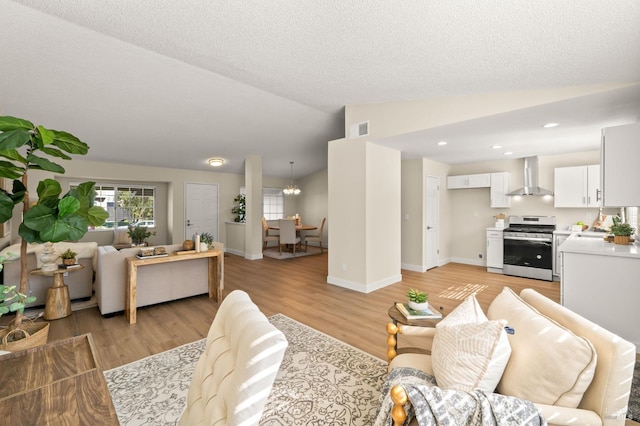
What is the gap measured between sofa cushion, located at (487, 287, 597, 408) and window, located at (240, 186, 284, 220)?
9002 millimetres

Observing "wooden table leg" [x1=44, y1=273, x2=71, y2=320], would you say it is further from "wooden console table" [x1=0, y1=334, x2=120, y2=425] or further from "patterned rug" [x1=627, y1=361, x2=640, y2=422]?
"patterned rug" [x1=627, y1=361, x2=640, y2=422]

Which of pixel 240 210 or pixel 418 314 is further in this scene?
pixel 240 210

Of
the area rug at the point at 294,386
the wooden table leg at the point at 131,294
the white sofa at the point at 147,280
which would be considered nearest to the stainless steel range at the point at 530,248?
the area rug at the point at 294,386

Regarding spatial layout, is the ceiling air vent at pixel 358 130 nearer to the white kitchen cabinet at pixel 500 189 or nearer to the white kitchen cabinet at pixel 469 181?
the white kitchen cabinet at pixel 469 181

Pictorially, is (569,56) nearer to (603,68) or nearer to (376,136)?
(603,68)

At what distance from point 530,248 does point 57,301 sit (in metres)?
7.33

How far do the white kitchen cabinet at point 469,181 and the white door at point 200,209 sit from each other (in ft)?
21.1

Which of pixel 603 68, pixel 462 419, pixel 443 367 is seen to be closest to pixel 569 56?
pixel 603 68

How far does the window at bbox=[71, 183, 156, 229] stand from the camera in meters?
7.39

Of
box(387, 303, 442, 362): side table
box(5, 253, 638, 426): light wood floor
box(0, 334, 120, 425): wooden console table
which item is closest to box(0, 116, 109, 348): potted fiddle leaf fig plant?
box(0, 334, 120, 425): wooden console table

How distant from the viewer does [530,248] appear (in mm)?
5359

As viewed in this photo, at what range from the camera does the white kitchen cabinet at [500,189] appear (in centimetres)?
599

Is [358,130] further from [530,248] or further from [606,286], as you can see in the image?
[530,248]

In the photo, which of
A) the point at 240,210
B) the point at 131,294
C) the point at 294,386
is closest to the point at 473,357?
the point at 294,386
